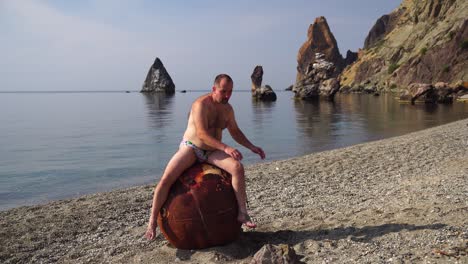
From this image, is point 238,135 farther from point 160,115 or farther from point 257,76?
point 257,76

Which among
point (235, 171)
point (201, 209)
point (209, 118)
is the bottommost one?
point (201, 209)

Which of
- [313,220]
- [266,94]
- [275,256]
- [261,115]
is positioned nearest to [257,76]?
[266,94]

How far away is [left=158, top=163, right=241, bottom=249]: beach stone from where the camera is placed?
19.1ft

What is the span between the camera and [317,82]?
90875 millimetres

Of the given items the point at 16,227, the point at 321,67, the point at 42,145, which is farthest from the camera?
the point at 321,67

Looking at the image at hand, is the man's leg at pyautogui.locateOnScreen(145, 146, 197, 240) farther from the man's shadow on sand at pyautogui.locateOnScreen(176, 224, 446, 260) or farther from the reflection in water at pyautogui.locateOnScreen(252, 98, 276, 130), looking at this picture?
the reflection in water at pyautogui.locateOnScreen(252, 98, 276, 130)

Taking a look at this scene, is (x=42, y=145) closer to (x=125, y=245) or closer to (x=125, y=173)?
(x=125, y=173)

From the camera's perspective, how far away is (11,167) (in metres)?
18.2

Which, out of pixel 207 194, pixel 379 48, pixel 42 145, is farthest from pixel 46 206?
pixel 379 48

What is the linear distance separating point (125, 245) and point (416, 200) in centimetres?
491

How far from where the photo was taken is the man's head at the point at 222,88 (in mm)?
5961

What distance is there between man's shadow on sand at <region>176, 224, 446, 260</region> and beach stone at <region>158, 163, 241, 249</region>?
157mm

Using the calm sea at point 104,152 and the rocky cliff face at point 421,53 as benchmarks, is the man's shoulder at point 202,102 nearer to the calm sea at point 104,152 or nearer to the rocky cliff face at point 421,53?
the calm sea at point 104,152

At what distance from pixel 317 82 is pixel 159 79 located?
86928 mm
